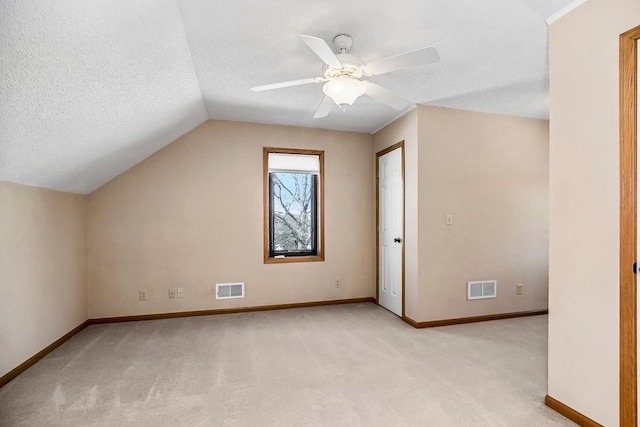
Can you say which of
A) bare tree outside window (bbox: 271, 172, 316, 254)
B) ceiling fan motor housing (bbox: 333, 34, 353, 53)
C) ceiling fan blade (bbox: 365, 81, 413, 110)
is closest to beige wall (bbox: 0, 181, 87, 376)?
bare tree outside window (bbox: 271, 172, 316, 254)

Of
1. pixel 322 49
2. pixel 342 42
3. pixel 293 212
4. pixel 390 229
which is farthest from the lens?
pixel 293 212

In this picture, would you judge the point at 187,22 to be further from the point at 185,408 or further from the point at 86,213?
the point at 86,213

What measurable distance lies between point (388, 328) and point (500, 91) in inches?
103

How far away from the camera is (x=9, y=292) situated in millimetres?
2467

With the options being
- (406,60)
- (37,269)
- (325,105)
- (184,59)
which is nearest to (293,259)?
(325,105)

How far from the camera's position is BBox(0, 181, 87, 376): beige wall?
8.04 feet

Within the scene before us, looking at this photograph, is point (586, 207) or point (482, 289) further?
point (482, 289)

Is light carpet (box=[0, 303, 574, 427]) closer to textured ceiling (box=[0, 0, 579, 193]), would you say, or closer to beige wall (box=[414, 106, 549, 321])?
beige wall (box=[414, 106, 549, 321])

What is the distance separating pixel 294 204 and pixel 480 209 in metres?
2.31

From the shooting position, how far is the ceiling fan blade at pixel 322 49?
166 cm

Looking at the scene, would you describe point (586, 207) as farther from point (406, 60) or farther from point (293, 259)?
point (293, 259)

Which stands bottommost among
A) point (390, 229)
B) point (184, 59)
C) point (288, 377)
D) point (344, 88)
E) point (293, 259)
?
point (288, 377)

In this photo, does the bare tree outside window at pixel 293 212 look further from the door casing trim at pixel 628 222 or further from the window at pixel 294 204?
the door casing trim at pixel 628 222

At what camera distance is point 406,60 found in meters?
1.88
